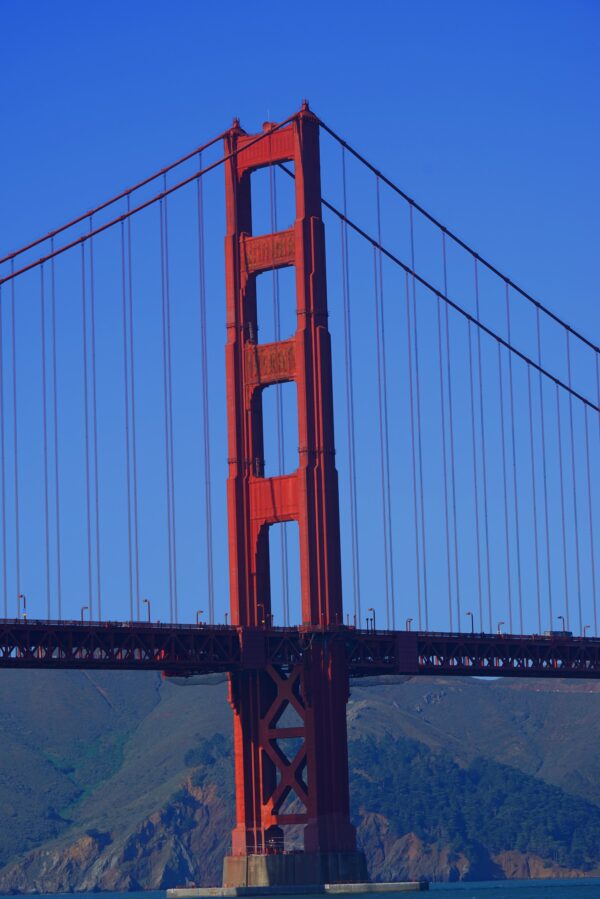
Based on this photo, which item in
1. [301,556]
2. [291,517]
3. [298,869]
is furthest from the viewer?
[291,517]

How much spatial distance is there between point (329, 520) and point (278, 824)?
13641mm

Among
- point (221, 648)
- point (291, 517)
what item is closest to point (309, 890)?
point (221, 648)

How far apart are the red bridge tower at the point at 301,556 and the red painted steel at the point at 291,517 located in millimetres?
45

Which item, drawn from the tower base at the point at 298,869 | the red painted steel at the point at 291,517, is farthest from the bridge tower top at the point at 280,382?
the tower base at the point at 298,869

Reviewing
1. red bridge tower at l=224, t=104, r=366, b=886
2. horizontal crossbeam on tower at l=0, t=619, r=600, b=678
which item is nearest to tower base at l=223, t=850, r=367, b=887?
red bridge tower at l=224, t=104, r=366, b=886

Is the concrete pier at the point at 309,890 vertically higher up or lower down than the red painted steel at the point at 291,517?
lower down

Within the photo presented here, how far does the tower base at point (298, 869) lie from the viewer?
99.9 meters

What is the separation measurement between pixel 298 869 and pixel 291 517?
1496 centimetres

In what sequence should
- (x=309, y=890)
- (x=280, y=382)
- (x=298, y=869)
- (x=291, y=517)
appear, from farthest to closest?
(x=280, y=382) < (x=291, y=517) < (x=298, y=869) < (x=309, y=890)

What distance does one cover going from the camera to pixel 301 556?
333ft

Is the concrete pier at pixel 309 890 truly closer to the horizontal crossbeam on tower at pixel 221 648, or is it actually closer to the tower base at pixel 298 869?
the tower base at pixel 298 869

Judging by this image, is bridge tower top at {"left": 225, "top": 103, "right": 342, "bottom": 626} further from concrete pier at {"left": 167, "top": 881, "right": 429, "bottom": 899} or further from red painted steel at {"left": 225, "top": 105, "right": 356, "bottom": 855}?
concrete pier at {"left": 167, "top": 881, "right": 429, "bottom": 899}

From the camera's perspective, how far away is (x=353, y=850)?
10175 cm

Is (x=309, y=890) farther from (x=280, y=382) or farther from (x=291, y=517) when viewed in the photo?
(x=280, y=382)
